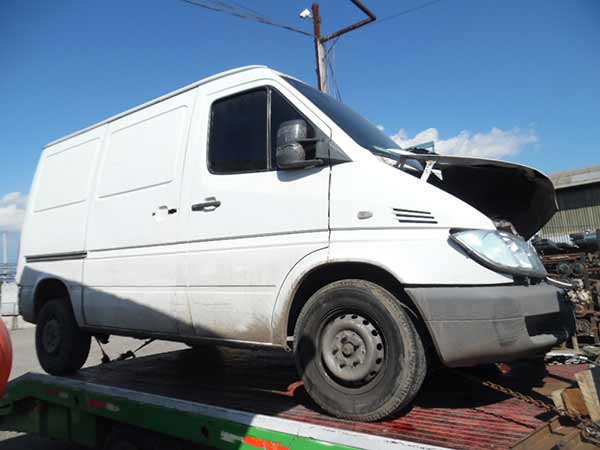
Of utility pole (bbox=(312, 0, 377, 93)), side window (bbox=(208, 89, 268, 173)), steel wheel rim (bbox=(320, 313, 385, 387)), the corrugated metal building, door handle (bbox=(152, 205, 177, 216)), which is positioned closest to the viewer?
steel wheel rim (bbox=(320, 313, 385, 387))

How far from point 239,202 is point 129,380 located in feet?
7.06

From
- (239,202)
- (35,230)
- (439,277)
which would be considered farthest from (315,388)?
(35,230)

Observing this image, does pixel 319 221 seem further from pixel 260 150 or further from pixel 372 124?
pixel 372 124

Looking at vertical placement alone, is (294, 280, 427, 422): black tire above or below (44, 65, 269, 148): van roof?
below

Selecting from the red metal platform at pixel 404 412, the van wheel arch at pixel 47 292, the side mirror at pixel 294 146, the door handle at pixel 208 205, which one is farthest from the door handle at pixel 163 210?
the van wheel arch at pixel 47 292

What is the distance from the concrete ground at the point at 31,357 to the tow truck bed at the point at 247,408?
1360mm

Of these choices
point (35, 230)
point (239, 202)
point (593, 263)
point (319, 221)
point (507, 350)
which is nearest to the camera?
point (507, 350)

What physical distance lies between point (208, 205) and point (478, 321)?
195cm

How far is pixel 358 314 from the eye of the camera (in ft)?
8.75

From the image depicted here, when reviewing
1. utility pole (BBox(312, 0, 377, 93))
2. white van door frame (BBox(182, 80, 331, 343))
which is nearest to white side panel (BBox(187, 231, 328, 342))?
white van door frame (BBox(182, 80, 331, 343))

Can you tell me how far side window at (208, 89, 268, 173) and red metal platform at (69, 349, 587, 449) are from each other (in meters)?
1.61

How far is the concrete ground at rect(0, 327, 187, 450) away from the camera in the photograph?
558 cm

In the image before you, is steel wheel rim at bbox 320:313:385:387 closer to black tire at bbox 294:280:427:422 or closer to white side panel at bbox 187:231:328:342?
black tire at bbox 294:280:427:422

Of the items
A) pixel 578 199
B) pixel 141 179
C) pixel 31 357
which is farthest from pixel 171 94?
pixel 578 199
